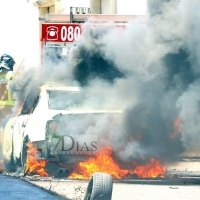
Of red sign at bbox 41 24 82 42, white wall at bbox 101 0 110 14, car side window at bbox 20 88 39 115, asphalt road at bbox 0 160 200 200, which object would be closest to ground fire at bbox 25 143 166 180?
asphalt road at bbox 0 160 200 200

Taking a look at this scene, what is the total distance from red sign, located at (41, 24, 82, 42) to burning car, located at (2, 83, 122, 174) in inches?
216

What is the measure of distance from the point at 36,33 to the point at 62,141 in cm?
2437

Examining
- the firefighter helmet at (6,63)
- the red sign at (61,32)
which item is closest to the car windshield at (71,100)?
the red sign at (61,32)

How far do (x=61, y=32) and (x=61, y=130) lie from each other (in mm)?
6529

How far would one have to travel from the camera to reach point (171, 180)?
10391 mm

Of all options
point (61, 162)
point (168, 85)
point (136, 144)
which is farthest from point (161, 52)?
point (61, 162)

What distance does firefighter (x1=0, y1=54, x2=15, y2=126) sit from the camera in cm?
1558

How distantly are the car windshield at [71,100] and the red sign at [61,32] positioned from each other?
5.40 meters

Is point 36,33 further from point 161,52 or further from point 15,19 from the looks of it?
point 161,52

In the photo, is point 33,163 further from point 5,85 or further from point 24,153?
point 5,85

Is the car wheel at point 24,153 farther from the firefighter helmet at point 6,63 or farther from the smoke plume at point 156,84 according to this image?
Result: the firefighter helmet at point 6,63

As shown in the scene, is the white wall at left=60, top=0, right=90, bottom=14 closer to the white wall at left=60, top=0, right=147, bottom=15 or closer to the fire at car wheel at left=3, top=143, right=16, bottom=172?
the white wall at left=60, top=0, right=147, bottom=15

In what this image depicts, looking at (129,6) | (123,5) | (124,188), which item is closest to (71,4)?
(123,5)

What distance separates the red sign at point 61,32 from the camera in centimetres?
1630
